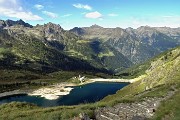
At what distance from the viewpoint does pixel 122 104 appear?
32844 mm

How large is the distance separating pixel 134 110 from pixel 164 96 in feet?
34.4

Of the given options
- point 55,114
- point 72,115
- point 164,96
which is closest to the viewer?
point 72,115

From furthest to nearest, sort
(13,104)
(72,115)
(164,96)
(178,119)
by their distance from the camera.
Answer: (13,104) < (164,96) < (72,115) < (178,119)

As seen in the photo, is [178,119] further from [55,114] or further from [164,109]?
[55,114]

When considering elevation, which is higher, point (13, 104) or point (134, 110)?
point (134, 110)

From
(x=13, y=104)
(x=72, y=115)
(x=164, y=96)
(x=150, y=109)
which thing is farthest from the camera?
(x=13, y=104)

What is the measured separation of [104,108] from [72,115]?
15.1 ft

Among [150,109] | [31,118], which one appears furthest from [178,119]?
[31,118]

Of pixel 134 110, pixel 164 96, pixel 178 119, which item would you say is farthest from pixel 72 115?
pixel 164 96

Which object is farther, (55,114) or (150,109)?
(150,109)

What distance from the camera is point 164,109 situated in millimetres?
29812

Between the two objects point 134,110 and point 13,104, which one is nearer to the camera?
point 134,110

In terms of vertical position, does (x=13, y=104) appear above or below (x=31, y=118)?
below

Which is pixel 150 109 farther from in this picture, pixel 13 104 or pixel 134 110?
pixel 13 104
